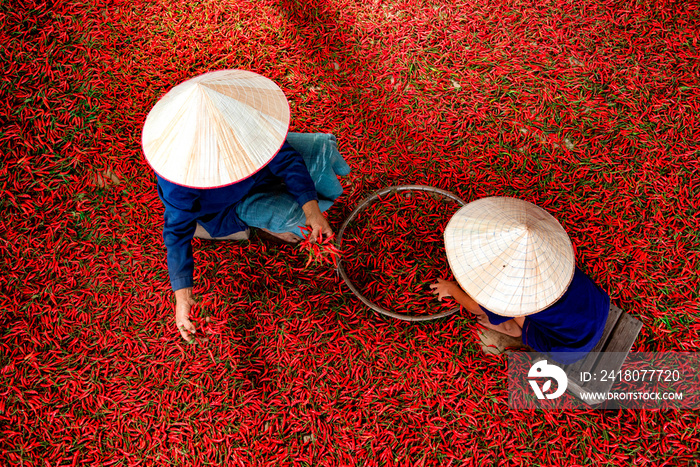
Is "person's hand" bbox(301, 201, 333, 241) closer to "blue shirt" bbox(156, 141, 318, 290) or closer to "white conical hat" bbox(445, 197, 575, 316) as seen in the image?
"blue shirt" bbox(156, 141, 318, 290)

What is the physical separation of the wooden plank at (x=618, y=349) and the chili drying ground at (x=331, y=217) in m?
0.28

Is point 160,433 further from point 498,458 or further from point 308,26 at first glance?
point 308,26

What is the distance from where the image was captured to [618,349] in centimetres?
253

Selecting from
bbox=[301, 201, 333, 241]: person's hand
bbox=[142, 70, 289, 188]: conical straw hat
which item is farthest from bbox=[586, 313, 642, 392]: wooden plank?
bbox=[142, 70, 289, 188]: conical straw hat

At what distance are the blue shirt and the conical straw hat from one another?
23 centimetres

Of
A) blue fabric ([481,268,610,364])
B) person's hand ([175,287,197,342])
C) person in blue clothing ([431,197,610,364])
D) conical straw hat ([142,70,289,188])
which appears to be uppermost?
conical straw hat ([142,70,289,188])

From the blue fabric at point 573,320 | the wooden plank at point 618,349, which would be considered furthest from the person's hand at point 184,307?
the wooden plank at point 618,349

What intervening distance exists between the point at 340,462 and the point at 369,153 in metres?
2.26

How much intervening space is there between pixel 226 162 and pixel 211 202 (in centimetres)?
50

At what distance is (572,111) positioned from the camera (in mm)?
3312

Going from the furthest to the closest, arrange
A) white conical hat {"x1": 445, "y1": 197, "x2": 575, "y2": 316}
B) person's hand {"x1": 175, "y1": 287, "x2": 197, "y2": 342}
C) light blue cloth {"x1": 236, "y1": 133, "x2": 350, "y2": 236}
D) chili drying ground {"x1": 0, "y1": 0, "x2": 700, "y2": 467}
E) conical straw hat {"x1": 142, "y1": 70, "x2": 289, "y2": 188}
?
chili drying ground {"x1": 0, "y1": 0, "x2": 700, "y2": 467}
light blue cloth {"x1": 236, "y1": 133, "x2": 350, "y2": 236}
person's hand {"x1": 175, "y1": 287, "x2": 197, "y2": 342}
white conical hat {"x1": 445, "y1": 197, "x2": 575, "y2": 316}
conical straw hat {"x1": 142, "y1": 70, "x2": 289, "y2": 188}

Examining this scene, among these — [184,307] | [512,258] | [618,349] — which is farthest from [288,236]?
[618,349]

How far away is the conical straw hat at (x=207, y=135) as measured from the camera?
163 centimetres

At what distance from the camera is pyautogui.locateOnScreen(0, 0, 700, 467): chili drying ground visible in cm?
257
